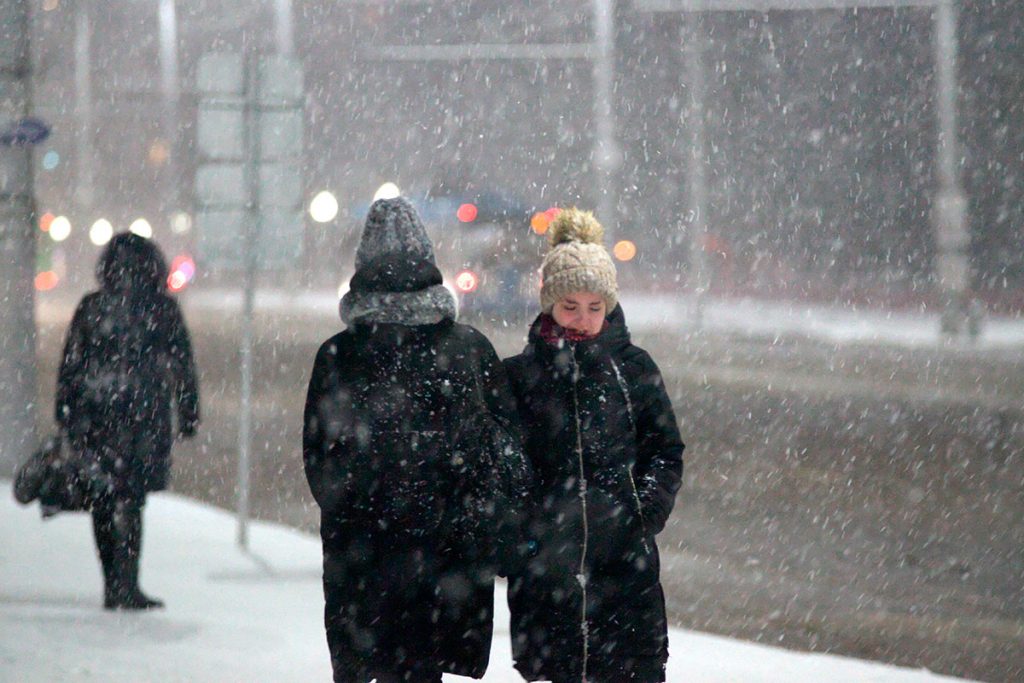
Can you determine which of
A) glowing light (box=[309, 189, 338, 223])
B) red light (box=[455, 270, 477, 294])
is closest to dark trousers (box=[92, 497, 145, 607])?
glowing light (box=[309, 189, 338, 223])

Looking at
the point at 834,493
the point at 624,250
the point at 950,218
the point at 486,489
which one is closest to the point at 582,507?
the point at 486,489

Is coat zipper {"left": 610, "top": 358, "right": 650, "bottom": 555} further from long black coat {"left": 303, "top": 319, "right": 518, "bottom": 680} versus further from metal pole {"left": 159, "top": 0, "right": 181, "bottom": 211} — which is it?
metal pole {"left": 159, "top": 0, "right": 181, "bottom": 211}

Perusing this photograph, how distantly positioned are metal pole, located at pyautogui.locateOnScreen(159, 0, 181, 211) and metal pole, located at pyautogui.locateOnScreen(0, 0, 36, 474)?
31.5 metres

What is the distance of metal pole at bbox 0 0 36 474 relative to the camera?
809 cm

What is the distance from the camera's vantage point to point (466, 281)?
23.6 m

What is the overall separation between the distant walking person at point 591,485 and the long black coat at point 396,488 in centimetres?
11

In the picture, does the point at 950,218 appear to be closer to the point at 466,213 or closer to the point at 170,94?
the point at 466,213

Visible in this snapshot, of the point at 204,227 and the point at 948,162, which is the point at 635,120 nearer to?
the point at 948,162

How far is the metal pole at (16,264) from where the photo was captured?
8094mm

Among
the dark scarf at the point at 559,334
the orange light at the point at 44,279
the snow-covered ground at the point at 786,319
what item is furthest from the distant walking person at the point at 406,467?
the snow-covered ground at the point at 786,319

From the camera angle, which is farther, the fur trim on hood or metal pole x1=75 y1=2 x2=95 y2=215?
metal pole x1=75 y1=2 x2=95 y2=215

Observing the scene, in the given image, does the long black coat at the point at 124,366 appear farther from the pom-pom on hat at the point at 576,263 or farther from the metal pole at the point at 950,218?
the metal pole at the point at 950,218

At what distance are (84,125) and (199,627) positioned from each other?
45.1m

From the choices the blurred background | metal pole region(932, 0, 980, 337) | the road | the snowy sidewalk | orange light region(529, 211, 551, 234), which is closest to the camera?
the snowy sidewalk
